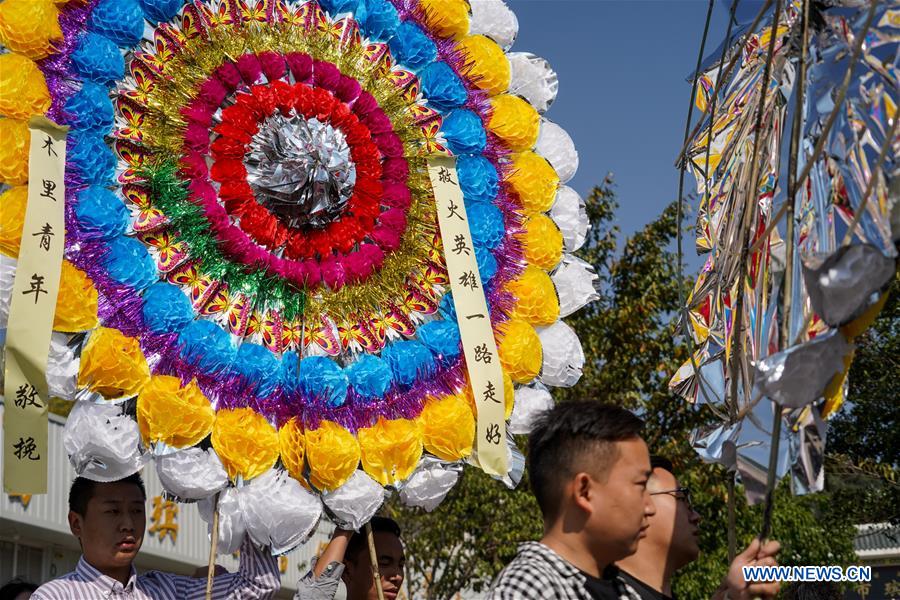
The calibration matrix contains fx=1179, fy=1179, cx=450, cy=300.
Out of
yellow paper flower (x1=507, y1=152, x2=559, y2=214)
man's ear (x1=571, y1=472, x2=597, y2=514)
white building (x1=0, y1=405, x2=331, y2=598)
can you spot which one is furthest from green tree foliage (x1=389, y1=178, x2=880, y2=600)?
man's ear (x1=571, y1=472, x2=597, y2=514)

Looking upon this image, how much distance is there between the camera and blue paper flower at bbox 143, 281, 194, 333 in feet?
10.9

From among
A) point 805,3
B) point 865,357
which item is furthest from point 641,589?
point 865,357

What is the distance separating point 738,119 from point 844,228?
95cm

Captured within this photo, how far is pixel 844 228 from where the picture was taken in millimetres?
2338

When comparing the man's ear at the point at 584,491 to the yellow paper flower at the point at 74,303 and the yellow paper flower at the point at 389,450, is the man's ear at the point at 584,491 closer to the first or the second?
the yellow paper flower at the point at 389,450

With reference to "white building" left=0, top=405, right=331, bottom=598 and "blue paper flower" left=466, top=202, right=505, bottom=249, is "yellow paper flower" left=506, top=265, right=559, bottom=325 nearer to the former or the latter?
"blue paper flower" left=466, top=202, right=505, bottom=249

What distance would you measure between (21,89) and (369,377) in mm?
1291

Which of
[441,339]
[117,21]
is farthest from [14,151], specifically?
[441,339]

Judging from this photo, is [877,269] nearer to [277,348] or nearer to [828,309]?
[828,309]

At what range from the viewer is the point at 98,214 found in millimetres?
3293

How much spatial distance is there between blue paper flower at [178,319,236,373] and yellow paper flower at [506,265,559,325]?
1.03 m

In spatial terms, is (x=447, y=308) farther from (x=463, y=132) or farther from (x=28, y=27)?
(x=28, y=27)

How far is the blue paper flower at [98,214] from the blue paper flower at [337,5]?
3.25ft

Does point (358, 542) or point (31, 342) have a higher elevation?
point (31, 342)
